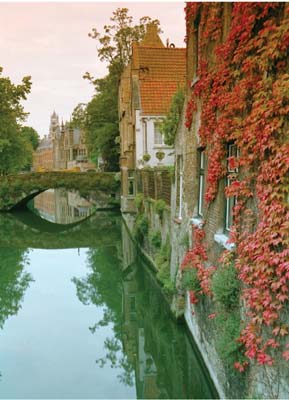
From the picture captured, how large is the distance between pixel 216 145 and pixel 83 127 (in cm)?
3416

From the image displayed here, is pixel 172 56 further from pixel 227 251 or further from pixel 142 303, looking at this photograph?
pixel 227 251

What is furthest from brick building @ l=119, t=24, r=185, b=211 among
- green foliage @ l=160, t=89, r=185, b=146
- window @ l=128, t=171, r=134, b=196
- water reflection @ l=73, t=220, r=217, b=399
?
water reflection @ l=73, t=220, r=217, b=399

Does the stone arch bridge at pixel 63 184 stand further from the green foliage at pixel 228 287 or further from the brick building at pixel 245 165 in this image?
the green foliage at pixel 228 287

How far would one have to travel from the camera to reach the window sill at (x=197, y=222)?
8.44m

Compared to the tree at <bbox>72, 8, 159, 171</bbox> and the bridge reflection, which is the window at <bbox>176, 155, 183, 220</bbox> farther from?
the tree at <bbox>72, 8, 159, 171</bbox>

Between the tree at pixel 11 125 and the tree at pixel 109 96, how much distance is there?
5107 millimetres

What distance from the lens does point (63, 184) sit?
36375 mm

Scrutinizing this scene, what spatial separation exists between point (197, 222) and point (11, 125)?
109 ft

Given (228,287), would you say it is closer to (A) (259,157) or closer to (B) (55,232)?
(A) (259,157)

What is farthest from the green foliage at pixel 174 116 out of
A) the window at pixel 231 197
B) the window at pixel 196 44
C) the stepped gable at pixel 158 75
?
the window at pixel 231 197

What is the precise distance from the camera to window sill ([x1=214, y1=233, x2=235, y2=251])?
6.39 metres

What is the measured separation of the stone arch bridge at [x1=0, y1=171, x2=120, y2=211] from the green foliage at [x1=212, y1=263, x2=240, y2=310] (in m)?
29.8

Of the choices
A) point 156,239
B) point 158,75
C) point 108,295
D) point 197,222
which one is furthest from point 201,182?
point 158,75

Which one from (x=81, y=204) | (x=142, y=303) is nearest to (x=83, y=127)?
(x=81, y=204)
